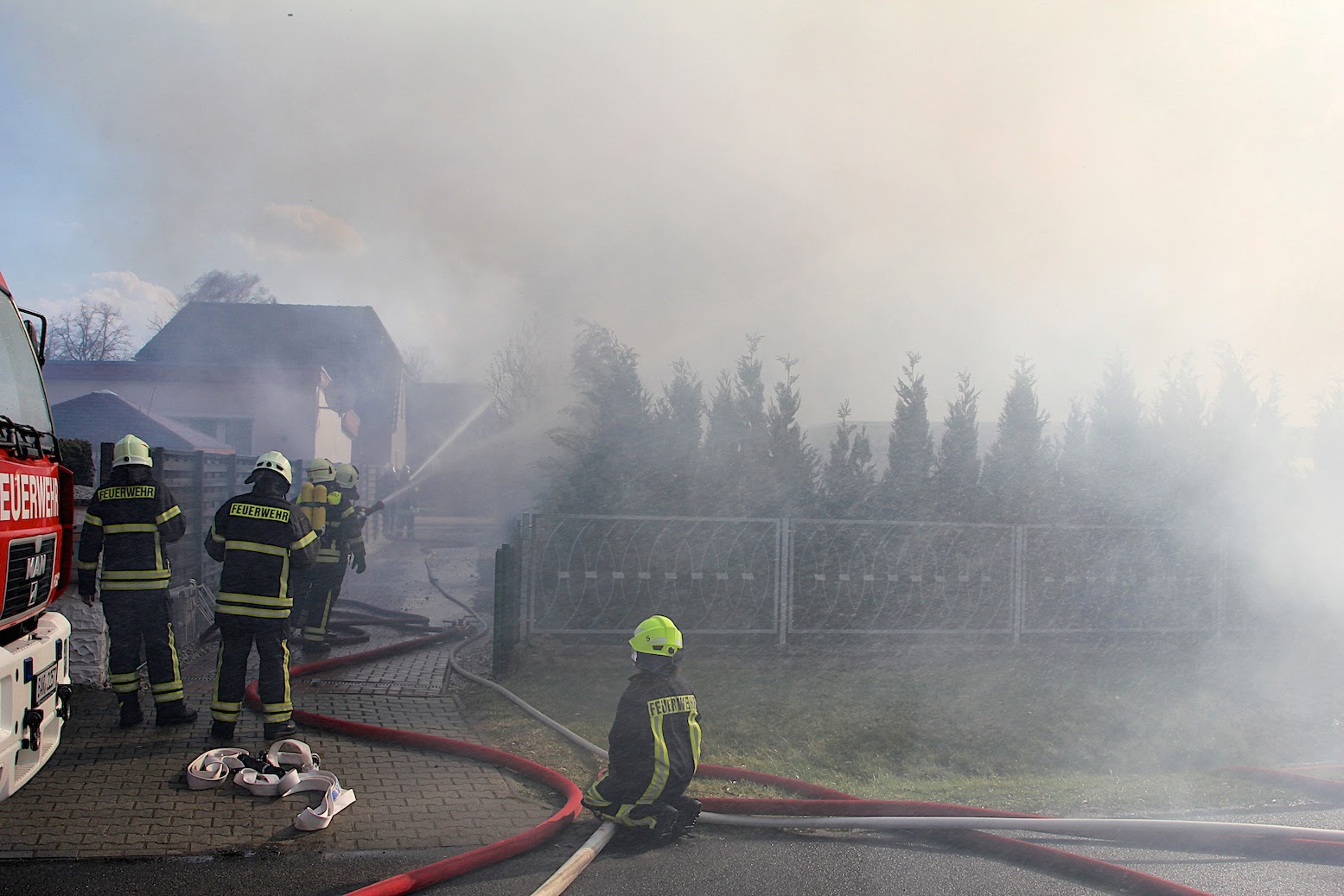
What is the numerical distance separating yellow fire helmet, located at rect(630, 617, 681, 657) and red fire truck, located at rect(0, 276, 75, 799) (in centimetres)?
239

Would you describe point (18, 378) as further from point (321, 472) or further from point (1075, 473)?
point (1075, 473)

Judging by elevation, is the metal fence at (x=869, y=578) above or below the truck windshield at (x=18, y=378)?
below

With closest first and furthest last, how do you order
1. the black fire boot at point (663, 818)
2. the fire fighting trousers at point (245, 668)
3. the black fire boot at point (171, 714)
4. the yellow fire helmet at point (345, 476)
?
the black fire boot at point (663, 818)
the fire fighting trousers at point (245, 668)
the black fire boot at point (171, 714)
the yellow fire helmet at point (345, 476)

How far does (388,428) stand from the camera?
111 ft

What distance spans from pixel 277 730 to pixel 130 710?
93 centimetres

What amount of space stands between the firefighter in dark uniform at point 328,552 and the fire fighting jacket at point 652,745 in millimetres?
4797

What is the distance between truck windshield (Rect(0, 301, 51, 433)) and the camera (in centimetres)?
362

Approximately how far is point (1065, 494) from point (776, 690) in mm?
Answer: 5406

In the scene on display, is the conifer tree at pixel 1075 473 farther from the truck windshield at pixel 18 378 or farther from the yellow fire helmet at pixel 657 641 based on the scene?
the truck windshield at pixel 18 378

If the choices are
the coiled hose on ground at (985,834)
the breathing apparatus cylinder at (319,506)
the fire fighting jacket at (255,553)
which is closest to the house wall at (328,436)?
the breathing apparatus cylinder at (319,506)

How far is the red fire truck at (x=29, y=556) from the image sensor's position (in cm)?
314

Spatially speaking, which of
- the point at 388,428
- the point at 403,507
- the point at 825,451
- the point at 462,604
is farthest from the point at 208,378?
the point at 825,451

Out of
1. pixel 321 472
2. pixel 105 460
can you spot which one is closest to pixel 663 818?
pixel 105 460

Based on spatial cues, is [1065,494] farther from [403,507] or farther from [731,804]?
[403,507]
